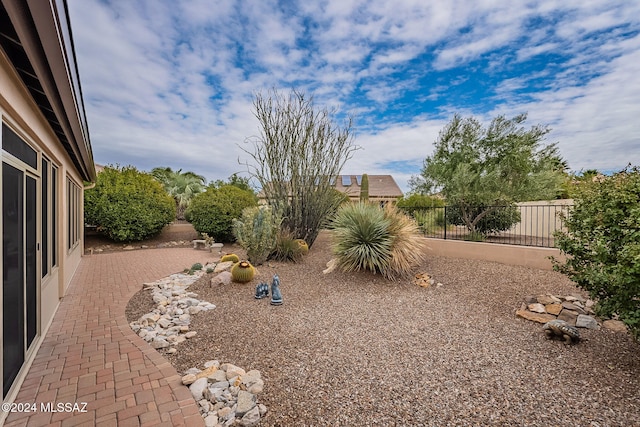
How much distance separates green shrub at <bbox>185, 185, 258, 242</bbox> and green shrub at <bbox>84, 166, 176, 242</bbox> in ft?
5.12

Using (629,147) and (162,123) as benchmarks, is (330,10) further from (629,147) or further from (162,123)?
(629,147)

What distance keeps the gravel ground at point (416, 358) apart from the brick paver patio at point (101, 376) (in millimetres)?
334

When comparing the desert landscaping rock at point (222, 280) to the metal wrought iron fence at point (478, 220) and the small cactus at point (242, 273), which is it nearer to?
the small cactus at point (242, 273)

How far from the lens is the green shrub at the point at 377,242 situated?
21.4 feet

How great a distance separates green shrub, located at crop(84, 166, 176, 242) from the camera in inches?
471

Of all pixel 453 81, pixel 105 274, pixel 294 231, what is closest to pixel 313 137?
pixel 294 231

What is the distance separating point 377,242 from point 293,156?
14.2ft

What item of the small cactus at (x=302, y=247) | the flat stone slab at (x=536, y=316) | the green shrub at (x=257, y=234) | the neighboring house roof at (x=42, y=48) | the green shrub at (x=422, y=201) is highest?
the neighboring house roof at (x=42, y=48)

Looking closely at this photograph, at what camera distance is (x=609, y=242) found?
321 centimetres

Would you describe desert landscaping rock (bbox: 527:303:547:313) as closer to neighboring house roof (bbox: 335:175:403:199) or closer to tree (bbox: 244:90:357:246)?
tree (bbox: 244:90:357:246)

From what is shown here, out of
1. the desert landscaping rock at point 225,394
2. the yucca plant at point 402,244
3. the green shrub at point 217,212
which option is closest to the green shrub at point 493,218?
the yucca plant at point 402,244

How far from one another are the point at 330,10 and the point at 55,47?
6814 mm

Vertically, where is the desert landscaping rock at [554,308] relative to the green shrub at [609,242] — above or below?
below

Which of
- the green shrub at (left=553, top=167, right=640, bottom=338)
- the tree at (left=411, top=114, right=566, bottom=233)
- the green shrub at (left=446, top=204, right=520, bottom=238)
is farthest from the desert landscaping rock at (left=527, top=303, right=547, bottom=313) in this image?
the green shrub at (left=446, top=204, right=520, bottom=238)
